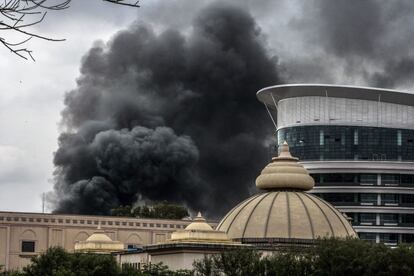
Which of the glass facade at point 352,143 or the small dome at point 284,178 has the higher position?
the glass facade at point 352,143

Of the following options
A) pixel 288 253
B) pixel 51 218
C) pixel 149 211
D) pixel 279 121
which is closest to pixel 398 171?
pixel 279 121

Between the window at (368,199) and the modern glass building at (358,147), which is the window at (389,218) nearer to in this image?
the modern glass building at (358,147)

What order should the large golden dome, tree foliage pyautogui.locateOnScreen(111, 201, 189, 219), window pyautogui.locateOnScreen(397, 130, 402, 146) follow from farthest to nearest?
window pyautogui.locateOnScreen(397, 130, 402, 146) < tree foliage pyautogui.locateOnScreen(111, 201, 189, 219) < the large golden dome

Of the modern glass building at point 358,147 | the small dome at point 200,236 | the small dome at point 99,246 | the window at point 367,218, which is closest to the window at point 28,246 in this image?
the small dome at point 99,246

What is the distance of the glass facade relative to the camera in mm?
122625

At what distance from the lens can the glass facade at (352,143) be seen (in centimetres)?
12262

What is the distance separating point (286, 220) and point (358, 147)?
2262 inches

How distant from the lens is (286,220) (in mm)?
66938

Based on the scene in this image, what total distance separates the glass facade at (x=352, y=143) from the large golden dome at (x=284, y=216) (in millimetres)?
51114

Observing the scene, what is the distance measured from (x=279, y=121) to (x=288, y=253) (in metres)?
69.3

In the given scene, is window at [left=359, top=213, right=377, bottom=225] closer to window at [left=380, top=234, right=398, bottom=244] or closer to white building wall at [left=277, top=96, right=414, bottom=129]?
window at [left=380, top=234, right=398, bottom=244]

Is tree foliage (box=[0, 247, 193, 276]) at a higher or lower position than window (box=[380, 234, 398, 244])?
lower

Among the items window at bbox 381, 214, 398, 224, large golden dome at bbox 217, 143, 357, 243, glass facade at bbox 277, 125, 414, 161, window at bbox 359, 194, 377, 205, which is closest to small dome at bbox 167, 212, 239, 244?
large golden dome at bbox 217, 143, 357, 243

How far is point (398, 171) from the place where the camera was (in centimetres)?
11869
